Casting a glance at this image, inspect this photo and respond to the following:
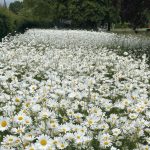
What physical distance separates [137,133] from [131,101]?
2.50 ft

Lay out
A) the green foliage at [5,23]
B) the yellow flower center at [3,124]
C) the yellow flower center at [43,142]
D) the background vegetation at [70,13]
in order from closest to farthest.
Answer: the yellow flower center at [43,142] < the yellow flower center at [3,124] < the green foliage at [5,23] < the background vegetation at [70,13]

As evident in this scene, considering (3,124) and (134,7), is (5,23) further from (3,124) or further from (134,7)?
(3,124)

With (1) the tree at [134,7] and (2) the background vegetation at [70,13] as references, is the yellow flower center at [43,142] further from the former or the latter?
(2) the background vegetation at [70,13]

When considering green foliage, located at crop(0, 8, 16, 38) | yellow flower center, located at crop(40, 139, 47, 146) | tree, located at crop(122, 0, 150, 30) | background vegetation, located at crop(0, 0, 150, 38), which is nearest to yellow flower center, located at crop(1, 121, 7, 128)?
yellow flower center, located at crop(40, 139, 47, 146)

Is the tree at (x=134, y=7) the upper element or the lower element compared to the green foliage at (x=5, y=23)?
upper

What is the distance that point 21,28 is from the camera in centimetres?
3052

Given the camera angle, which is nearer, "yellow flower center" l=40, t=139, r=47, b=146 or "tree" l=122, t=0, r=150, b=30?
"yellow flower center" l=40, t=139, r=47, b=146

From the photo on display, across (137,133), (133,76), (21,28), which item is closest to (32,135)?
(137,133)

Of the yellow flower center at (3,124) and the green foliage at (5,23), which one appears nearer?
the yellow flower center at (3,124)

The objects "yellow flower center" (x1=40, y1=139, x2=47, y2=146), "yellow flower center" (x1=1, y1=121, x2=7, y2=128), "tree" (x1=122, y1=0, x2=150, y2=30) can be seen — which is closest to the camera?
"yellow flower center" (x1=40, y1=139, x2=47, y2=146)

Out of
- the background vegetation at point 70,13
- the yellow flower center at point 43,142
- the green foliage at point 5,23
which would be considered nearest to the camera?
the yellow flower center at point 43,142

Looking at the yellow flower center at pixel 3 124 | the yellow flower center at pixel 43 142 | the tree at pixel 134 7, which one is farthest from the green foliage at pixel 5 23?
the yellow flower center at pixel 43 142

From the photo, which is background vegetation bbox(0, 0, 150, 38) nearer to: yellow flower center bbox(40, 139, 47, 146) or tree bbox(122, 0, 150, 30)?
tree bbox(122, 0, 150, 30)

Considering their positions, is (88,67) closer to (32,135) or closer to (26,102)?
(26,102)
